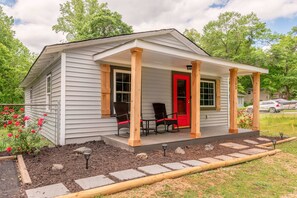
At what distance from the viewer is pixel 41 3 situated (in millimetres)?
16734

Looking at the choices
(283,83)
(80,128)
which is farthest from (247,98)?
(80,128)

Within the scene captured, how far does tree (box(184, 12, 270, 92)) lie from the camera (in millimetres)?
27609

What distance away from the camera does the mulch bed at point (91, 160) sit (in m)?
3.30

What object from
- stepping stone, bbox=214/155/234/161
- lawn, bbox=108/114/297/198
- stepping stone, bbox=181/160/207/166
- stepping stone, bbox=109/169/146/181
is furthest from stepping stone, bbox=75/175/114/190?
stepping stone, bbox=214/155/234/161

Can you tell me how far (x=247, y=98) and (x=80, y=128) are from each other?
36.3 metres

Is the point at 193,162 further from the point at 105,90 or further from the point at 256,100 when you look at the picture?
the point at 256,100

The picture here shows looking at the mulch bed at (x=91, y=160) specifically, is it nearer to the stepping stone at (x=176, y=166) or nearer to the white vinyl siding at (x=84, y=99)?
the stepping stone at (x=176, y=166)

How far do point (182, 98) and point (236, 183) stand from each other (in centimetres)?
484

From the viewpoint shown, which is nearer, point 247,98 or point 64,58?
point 64,58

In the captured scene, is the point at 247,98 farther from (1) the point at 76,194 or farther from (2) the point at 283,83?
(1) the point at 76,194

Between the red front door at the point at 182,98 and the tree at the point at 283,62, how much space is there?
770 inches

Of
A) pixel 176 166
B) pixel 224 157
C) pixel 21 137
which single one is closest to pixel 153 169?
pixel 176 166

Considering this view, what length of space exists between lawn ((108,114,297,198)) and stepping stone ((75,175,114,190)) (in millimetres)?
341

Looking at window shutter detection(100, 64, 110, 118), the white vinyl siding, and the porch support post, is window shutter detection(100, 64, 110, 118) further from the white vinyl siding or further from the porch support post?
the porch support post
